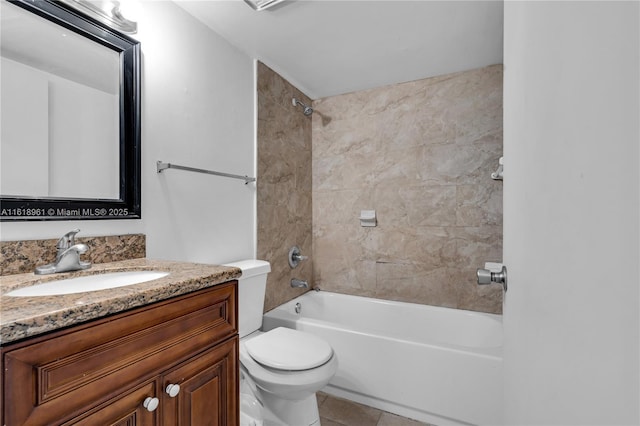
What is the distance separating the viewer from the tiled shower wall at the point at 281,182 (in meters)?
2.26

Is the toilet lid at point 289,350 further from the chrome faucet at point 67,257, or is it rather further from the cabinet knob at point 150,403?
the chrome faucet at point 67,257

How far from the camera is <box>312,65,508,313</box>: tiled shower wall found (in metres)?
2.29

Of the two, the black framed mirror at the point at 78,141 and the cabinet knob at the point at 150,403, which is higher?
the black framed mirror at the point at 78,141

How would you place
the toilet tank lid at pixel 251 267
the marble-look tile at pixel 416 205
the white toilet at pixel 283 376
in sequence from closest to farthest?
1. the white toilet at pixel 283 376
2. the toilet tank lid at pixel 251 267
3. the marble-look tile at pixel 416 205

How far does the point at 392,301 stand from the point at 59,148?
2.34 meters

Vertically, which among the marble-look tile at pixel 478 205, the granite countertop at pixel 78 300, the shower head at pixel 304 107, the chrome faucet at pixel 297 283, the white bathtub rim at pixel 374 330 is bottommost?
the white bathtub rim at pixel 374 330

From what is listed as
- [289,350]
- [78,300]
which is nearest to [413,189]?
[289,350]

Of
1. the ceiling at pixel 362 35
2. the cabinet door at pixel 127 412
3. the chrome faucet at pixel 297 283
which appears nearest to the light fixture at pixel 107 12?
the ceiling at pixel 362 35

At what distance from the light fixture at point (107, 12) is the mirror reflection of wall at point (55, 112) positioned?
0.10m

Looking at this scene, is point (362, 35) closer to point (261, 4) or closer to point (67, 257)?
point (261, 4)

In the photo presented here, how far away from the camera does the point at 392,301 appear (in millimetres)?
2562

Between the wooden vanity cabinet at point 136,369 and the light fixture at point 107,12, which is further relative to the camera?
the light fixture at point 107,12

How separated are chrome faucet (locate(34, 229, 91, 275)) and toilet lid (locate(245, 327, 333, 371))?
0.85m

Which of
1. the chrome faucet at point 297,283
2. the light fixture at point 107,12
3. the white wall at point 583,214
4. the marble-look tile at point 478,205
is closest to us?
the white wall at point 583,214
